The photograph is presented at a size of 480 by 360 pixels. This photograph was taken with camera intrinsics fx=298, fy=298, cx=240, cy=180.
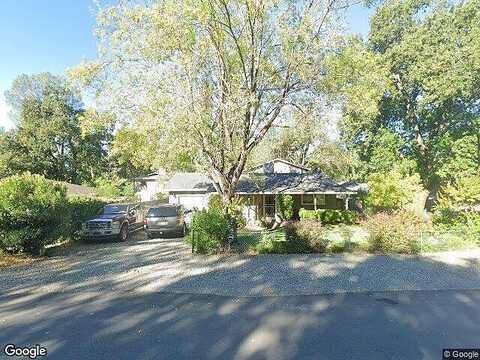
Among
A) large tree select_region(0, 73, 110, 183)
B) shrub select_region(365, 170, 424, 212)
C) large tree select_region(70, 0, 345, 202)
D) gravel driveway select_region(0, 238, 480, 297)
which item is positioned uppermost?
large tree select_region(0, 73, 110, 183)

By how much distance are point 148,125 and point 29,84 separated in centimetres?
4241

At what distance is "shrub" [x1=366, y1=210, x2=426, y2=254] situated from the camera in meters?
10.7

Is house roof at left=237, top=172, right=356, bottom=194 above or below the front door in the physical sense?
above

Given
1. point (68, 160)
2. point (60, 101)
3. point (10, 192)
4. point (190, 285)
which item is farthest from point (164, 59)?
point (68, 160)

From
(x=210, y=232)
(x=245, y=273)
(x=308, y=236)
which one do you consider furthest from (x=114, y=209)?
(x=308, y=236)

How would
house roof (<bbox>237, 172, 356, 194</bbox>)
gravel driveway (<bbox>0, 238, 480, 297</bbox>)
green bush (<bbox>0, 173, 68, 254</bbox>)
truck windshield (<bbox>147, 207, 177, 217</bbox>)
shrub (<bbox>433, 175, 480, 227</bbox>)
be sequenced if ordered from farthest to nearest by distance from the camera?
1. house roof (<bbox>237, 172, 356, 194</bbox>)
2. truck windshield (<bbox>147, 207, 177, 217</bbox>)
3. shrub (<bbox>433, 175, 480, 227</bbox>)
4. green bush (<bbox>0, 173, 68, 254</bbox>)
5. gravel driveway (<bbox>0, 238, 480, 297</bbox>)

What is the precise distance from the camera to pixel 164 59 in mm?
10938

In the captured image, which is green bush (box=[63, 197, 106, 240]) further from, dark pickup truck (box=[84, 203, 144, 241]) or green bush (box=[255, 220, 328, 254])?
green bush (box=[255, 220, 328, 254])

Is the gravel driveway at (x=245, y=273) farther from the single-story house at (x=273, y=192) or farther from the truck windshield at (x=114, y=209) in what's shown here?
the single-story house at (x=273, y=192)

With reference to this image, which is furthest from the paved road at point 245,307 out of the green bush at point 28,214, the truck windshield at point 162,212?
the truck windshield at point 162,212

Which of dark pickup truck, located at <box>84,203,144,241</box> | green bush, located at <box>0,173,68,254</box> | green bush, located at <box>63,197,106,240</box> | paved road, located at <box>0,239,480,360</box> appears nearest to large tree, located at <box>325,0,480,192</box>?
paved road, located at <box>0,239,480,360</box>

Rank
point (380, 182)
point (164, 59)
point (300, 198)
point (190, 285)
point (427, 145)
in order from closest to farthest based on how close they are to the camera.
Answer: point (190, 285) < point (164, 59) < point (380, 182) < point (300, 198) < point (427, 145)

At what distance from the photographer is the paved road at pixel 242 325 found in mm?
4250

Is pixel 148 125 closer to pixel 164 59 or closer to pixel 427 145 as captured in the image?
pixel 164 59
